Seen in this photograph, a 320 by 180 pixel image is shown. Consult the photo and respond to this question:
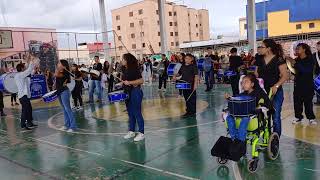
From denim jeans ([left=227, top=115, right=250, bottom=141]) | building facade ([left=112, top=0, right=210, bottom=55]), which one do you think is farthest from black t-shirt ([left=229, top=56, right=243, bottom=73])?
building facade ([left=112, top=0, right=210, bottom=55])

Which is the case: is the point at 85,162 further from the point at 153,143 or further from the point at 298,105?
the point at 298,105

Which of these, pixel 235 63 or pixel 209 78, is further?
pixel 209 78

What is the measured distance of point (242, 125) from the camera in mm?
4664

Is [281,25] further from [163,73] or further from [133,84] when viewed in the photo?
[133,84]

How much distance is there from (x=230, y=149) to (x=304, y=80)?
3.46 metres

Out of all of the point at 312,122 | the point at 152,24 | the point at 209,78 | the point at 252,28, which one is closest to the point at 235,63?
the point at 209,78

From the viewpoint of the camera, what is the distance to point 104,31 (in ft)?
69.5

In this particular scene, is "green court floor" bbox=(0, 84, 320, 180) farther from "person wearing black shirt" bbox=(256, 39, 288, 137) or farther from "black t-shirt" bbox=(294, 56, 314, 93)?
"black t-shirt" bbox=(294, 56, 314, 93)

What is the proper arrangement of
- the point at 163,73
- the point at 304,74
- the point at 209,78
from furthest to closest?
the point at 163,73 < the point at 209,78 < the point at 304,74

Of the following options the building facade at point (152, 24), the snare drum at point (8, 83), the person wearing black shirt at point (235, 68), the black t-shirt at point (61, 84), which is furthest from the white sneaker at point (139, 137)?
the building facade at point (152, 24)

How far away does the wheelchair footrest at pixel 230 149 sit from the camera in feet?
14.9

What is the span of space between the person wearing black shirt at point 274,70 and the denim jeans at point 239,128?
3.50 feet

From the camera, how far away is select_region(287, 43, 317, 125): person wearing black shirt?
7020 millimetres

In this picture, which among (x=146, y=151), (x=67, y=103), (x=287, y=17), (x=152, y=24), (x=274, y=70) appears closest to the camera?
(x=274, y=70)
